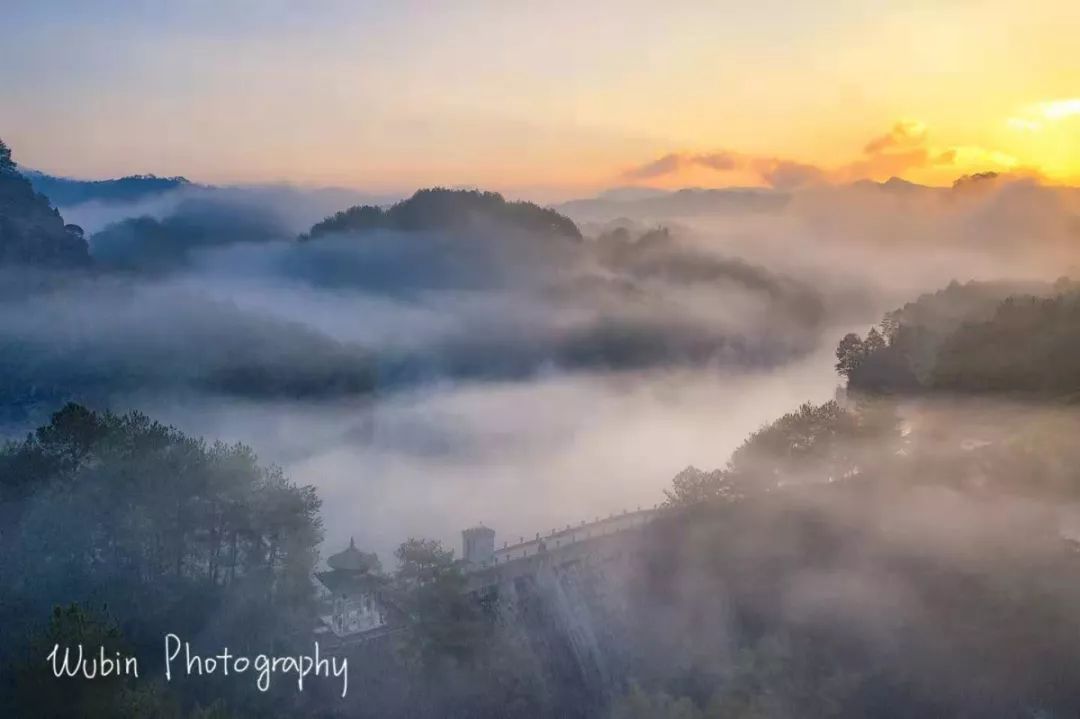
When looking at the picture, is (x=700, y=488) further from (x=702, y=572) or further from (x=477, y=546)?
(x=477, y=546)

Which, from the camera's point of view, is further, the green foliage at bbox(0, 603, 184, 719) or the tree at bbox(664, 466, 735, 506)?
the tree at bbox(664, 466, 735, 506)

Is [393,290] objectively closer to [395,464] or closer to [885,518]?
[395,464]

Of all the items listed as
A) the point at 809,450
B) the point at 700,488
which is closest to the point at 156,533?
the point at 700,488

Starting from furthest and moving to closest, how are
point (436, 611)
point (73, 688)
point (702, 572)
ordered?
1. point (702, 572)
2. point (436, 611)
3. point (73, 688)

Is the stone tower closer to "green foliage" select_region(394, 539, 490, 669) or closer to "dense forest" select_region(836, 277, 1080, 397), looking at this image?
"green foliage" select_region(394, 539, 490, 669)

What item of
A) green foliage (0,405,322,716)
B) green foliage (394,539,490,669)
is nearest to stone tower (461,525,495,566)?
green foliage (394,539,490,669)

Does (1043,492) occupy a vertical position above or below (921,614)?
above

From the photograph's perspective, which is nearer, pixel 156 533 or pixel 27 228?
pixel 156 533

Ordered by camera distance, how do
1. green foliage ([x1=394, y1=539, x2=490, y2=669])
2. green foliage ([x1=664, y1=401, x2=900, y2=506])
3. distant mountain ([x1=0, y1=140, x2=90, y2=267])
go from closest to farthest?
1. green foliage ([x1=394, y1=539, x2=490, y2=669])
2. green foliage ([x1=664, y1=401, x2=900, y2=506])
3. distant mountain ([x1=0, y1=140, x2=90, y2=267])

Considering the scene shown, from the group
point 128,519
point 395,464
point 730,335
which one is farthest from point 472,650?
point 730,335
